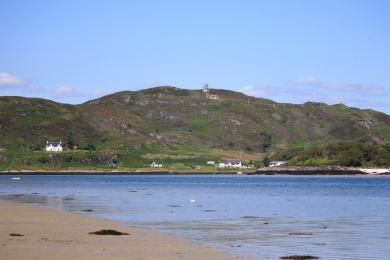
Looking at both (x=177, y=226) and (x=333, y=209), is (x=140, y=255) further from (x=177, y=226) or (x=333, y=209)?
(x=333, y=209)

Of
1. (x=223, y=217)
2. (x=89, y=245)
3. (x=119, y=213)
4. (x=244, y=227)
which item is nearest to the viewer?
(x=89, y=245)

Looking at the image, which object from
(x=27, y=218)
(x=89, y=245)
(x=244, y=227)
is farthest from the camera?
(x=27, y=218)

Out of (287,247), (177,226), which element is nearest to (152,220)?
(177,226)

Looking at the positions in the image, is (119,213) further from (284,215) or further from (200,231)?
(200,231)

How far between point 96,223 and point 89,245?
40.7 ft

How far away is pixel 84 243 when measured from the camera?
105ft

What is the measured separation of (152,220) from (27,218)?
8236 millimetres

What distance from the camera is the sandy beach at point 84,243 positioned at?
2800cm

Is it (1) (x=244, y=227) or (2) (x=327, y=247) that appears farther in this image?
(1) (x=244, y=227)

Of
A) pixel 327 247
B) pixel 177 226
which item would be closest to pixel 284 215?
pixel 177 226

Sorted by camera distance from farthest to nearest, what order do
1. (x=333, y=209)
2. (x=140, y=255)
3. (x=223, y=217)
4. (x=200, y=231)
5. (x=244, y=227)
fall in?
(x=333, y=209), (x=223, y=217), (x=244, y=227), (x=200, y=231), (x=140, y=255)

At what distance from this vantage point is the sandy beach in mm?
28000

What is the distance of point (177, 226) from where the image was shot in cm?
4388

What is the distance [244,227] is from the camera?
4328 centimetres
